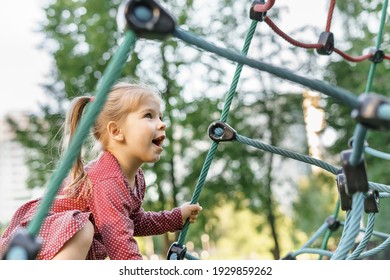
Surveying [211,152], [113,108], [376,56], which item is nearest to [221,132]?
[211,152]

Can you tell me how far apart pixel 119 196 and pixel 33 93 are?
497 cm

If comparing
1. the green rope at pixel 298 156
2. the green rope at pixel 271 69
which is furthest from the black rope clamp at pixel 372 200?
the green rope at pixel 271 69

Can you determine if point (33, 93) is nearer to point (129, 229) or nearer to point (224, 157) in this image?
point (224, 157)

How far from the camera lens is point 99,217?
1.02 metres

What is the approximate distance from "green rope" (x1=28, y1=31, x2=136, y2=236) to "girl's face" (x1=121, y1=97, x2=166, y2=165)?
0.53m

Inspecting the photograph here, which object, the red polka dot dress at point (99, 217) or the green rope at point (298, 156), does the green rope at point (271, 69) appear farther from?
the green rope at point (298, 156)

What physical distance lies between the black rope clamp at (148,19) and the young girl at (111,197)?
0.42 metres

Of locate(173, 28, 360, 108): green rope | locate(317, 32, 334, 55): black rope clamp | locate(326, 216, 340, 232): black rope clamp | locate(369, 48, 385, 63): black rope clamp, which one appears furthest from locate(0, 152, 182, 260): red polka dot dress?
locate(326, 216, 340, 232): black rope clamp

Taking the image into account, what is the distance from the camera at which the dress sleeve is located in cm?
99

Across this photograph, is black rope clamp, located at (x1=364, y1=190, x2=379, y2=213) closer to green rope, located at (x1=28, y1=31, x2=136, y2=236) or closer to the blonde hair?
the blonde hair

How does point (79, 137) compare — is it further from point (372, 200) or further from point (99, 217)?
point (372, 200)

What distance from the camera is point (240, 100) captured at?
6016mm
